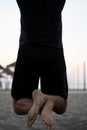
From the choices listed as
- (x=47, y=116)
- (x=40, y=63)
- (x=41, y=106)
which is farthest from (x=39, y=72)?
(x=47, y=116)

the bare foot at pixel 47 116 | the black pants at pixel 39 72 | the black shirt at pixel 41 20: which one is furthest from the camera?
the black pants at pixel 39 72

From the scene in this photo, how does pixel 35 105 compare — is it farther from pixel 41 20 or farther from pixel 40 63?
pixel 41 20

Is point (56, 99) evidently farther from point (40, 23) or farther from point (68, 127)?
point (68, 127)

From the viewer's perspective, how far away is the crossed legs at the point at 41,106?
701cm

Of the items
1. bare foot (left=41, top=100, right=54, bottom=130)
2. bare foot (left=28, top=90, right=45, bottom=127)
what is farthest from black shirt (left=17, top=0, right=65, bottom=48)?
bare foot (left=41, top=100, right=54, bottom=130)

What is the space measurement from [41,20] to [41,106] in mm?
1178

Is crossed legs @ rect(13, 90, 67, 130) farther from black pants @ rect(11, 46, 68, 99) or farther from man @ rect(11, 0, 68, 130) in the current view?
black pants @ rect(11, 46, 68, 99)

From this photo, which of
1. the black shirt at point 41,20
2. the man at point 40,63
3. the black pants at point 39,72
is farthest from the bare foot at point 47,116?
the black shirt at point 41,20

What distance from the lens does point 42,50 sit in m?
7.32

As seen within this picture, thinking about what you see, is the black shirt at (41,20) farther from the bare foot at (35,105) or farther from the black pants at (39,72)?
the bare foot at (35,105)

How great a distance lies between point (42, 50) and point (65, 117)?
11.2m

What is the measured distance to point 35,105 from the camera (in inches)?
281

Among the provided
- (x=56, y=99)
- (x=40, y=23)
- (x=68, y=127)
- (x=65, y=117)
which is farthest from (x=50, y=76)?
(x=65, y=117)

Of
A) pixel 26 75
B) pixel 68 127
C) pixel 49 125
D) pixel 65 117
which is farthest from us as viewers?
pixel 65 117
